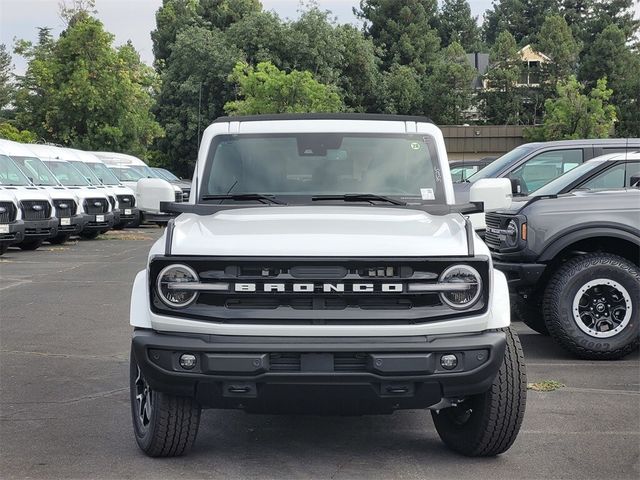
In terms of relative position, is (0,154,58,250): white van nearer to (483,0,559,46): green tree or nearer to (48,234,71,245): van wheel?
(48,234,71,245): van wheel

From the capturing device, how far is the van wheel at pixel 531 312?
987 centimetres

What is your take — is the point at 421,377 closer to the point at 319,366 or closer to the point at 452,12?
the point at 319,366

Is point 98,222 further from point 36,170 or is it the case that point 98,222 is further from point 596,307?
point 596,307

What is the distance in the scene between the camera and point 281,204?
21.3 ft

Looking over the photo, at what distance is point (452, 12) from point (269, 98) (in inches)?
2568

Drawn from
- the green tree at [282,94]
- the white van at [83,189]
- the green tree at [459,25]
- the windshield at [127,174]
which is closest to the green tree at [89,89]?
the green tree at [282,94]

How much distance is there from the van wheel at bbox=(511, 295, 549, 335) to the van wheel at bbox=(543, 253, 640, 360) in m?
0.84

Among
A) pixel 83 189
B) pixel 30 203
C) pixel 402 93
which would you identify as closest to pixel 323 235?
pixel 30 203

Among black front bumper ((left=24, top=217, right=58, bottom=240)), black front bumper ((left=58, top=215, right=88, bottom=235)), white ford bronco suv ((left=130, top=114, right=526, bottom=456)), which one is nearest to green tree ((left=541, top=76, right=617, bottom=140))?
black front bumper ((left=58, top=215, right=88, bottom=235))

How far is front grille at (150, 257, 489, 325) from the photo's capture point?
524 cm

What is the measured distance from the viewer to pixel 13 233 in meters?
19.4

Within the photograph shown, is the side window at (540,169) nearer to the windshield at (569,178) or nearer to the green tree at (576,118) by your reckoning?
the windshield at (569,178)

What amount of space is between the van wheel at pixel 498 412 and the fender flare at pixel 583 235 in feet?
10.8

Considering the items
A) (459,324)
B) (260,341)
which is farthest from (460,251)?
(260,341)
